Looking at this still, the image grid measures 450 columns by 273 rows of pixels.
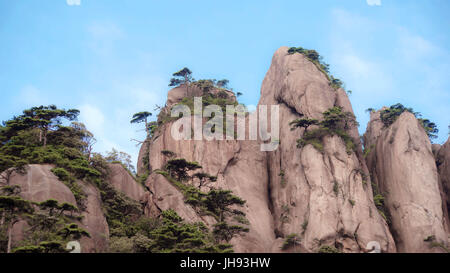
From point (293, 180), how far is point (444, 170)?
15902 mm

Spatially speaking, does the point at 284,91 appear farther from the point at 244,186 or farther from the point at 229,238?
the point at 229,238

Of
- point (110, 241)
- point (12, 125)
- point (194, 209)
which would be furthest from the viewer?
point (12, 125)

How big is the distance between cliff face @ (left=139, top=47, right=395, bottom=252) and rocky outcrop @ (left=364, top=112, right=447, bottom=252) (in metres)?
2.40

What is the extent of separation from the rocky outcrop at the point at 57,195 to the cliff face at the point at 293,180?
18.4 ft

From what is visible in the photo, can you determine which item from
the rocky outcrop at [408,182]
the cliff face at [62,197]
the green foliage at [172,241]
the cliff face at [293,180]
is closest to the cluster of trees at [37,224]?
the cliff face at [62,197]

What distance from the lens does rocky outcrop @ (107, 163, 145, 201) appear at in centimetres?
3936

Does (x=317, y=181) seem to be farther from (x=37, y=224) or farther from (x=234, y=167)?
(x=37, y=224)

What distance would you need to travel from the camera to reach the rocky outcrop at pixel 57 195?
28938 mm

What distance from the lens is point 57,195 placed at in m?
29.8

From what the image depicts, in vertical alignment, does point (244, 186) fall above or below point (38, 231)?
above

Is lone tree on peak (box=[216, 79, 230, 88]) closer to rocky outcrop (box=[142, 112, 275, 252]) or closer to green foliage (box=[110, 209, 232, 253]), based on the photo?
rocky outcrop (box=[142, 112, 275, 252])
